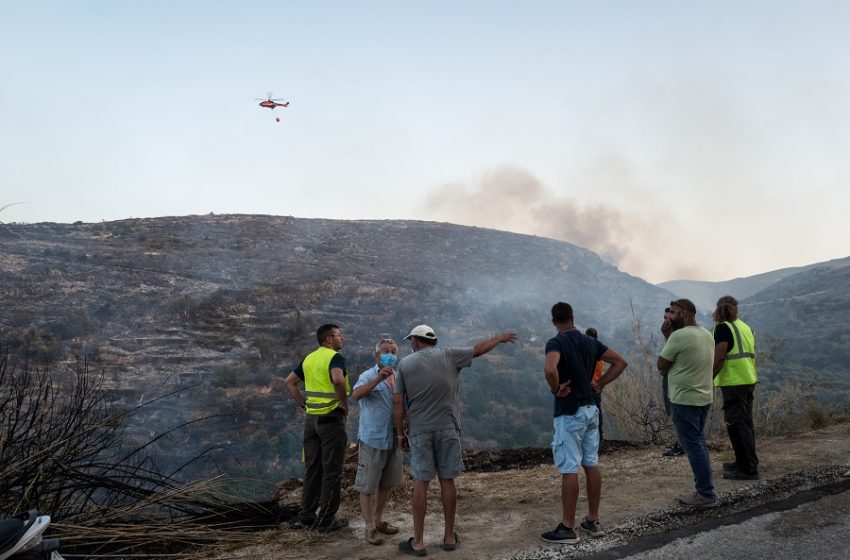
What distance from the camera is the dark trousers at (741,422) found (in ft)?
18.5

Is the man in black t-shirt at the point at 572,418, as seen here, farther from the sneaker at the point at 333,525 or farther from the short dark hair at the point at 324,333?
the short dark hair at the point at 324,333

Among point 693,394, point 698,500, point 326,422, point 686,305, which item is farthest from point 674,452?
point 326,422

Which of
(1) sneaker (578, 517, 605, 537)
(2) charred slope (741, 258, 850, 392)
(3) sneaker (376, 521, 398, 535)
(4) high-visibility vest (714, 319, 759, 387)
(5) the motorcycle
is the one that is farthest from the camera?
(2) charred slope (741, 258, 850, 392)

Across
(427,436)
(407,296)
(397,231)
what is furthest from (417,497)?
(397,231)

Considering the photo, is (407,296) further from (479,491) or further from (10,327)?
(479,491)

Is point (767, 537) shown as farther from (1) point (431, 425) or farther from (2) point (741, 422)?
Answer: (1) point (431, 425)

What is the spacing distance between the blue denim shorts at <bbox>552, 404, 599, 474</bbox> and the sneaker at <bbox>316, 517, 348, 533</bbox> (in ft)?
6.71

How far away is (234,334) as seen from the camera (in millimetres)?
21688

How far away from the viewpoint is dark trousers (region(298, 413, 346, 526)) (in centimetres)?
491

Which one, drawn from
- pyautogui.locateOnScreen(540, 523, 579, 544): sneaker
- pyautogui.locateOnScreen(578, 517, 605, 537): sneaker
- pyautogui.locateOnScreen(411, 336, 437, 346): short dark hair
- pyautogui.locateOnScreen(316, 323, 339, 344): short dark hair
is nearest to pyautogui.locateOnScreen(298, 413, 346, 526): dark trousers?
pyautogui.locateOnScreen(316, 323, 339, 344): short dark hair

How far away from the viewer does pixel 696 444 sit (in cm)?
481

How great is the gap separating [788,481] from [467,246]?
37.8 meters

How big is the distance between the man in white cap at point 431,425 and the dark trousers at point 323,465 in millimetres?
891

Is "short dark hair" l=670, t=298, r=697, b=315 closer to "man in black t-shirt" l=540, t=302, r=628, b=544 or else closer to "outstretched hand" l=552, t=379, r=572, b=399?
"man in black t-shirt" l=540, t=302, r=628, b=544
